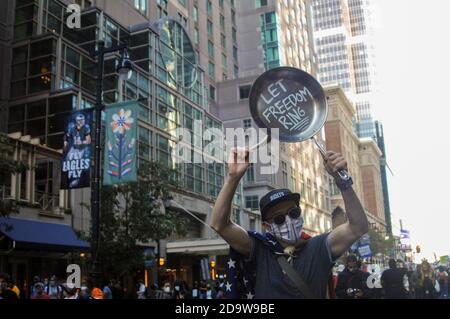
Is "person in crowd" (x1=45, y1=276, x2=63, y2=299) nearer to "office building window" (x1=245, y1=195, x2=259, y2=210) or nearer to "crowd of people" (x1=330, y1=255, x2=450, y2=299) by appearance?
"crowd of people" (x1=330, y1=255, x2=450, y2=299)

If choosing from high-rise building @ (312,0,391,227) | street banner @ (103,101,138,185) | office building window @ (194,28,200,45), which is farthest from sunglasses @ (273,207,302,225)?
high-rise building @ (312,0,391,227)

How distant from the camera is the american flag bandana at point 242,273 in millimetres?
3410

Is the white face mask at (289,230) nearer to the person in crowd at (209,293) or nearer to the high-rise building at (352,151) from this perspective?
the person in crowd at (209,293)

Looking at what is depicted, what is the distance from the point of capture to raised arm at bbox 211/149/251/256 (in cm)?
328

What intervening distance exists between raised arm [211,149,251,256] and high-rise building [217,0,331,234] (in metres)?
42.6

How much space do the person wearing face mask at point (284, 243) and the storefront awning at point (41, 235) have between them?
1777cm

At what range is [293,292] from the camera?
3182 millimetres

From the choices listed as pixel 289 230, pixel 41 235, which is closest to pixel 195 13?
pixel 41 235

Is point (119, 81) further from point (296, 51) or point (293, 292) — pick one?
point (296, 51)

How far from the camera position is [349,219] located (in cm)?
338

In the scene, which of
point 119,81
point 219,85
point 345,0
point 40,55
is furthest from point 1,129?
point 345,0

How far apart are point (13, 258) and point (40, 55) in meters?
10.2

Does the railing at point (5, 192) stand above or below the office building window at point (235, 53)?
below

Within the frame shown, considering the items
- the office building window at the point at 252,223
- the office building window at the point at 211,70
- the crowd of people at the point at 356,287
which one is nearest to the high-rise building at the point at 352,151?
the office building window at the point at 252,223
